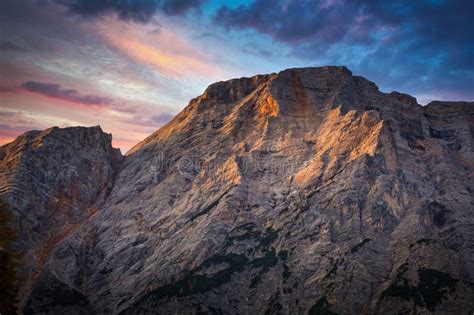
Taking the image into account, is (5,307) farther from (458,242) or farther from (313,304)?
(458,242)

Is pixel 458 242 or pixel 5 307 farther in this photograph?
pixel 458 242

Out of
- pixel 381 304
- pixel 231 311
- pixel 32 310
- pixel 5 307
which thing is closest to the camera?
pixel 5 307

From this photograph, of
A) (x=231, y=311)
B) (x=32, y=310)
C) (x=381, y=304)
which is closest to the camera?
(x=381, y=304)

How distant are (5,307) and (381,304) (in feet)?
403

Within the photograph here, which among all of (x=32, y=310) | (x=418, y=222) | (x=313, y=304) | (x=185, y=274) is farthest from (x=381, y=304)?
(x=32, y=310)

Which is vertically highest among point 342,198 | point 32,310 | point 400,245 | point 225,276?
point 342,198

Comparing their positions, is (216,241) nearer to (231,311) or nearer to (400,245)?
(231,311)

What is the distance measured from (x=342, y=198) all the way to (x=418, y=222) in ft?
91.0

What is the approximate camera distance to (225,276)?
609ft

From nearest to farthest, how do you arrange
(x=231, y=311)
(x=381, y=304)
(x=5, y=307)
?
(x=5, y=307)
(x=381, y=304)
(x=231, y=311)

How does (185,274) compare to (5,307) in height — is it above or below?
below

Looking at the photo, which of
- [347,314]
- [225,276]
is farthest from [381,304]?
[225,276]

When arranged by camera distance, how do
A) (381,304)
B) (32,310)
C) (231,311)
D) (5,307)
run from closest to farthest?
1. (5,307)
2. (381,304)
3. (231,311)
4. (32,310)

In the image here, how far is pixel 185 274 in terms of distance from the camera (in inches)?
7377
